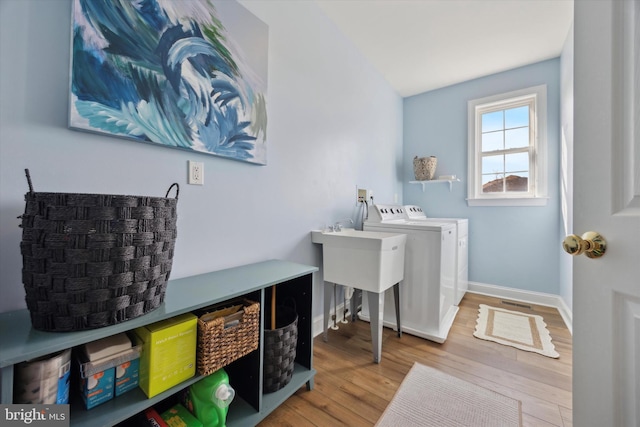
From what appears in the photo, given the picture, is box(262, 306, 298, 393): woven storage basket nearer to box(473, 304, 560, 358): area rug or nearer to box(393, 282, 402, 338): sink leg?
box(393, 282, 402, 338): sink leg

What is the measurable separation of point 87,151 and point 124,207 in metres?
0.41

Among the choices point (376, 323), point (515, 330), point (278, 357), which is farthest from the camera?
point (515, 330)

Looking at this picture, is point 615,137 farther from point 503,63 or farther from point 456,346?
A: point 503,63

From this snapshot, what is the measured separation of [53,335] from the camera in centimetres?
66

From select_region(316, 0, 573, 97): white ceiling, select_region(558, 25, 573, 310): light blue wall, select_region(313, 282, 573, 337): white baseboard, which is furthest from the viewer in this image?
select_region(313, 282, 573, 337): white baseboard

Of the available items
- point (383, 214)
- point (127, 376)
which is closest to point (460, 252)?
point (383, 214)

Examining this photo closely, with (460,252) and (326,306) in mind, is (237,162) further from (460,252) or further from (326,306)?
(460,252)

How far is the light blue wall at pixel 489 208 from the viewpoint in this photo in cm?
265

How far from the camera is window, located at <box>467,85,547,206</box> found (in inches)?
107

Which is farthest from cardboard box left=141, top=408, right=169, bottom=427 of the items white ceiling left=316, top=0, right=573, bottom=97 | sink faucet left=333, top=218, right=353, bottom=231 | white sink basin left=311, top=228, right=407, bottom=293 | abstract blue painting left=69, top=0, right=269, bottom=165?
white ceiling left=316, top=0, right=573, bottom=97

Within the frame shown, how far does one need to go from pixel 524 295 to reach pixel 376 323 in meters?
2.16

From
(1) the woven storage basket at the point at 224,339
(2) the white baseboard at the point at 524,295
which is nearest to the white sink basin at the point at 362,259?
(1) the woven storage basket at the point at 224,339

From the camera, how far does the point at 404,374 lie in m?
1.52

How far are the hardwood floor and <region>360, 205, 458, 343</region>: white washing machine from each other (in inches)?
4.3
